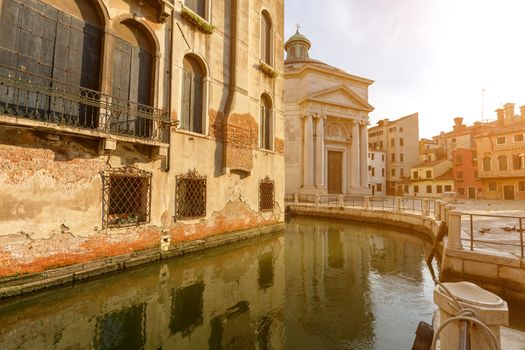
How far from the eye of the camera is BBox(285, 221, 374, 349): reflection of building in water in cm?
428

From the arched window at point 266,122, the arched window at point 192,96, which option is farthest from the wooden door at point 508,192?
the arched window at point 192,96

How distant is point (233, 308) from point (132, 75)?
6.79 meters

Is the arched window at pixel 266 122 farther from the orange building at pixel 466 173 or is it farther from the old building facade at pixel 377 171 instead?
the old building facade at pixel 377 171

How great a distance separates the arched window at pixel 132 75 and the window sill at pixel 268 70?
18.3 feet

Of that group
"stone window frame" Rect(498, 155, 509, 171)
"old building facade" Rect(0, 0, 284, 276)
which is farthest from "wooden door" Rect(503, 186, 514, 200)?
"old building facade" Rect(0, 0, 284, 276)

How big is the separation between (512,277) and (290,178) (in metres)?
23.2

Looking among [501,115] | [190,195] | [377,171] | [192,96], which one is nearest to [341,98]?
[377,171]

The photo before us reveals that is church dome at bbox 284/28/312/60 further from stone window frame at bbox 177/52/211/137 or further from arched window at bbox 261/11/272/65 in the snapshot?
stone window frame at bbox 177/52/211/137

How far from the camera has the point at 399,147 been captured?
46781 millimetres

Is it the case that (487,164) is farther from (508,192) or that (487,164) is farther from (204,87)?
(204,87)

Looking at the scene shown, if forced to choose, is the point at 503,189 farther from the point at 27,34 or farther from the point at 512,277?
the point at 27,34

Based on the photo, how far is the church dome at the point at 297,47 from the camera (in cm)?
3897

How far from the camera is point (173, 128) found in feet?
27.2

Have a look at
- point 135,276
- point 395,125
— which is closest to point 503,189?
point 395,125
